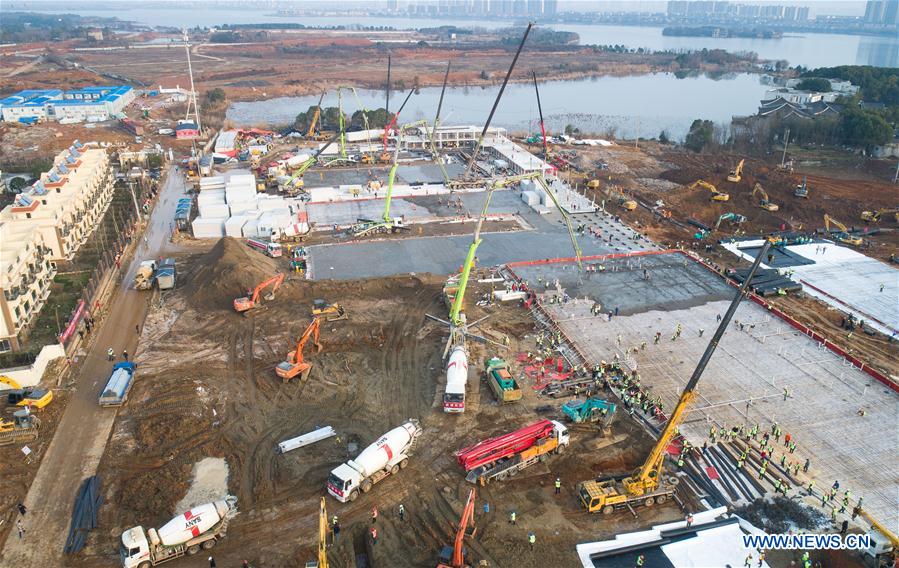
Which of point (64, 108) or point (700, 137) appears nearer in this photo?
point (700, 137)

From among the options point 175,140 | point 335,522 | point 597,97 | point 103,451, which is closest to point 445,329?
point 335,522

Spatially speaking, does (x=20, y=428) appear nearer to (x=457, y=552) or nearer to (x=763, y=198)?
(x=457, y=552)

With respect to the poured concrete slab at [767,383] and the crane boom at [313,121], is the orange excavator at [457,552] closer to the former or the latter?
the poured concrete slab at [767,383]

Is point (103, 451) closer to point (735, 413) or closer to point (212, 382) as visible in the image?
point (212, 382)

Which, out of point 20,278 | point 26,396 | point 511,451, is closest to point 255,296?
point 26,396

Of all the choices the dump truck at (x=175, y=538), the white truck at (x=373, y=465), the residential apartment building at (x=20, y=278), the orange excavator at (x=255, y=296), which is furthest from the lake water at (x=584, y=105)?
the dump truck at (x=175, y=538)
